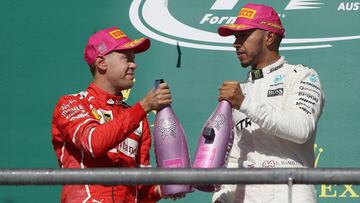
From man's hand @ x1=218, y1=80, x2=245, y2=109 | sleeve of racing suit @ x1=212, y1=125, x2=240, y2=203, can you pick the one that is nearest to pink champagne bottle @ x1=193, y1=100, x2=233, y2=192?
man's hand @ x1=218, y1=80, x2=245, y2=109

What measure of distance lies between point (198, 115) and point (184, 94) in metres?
0.11

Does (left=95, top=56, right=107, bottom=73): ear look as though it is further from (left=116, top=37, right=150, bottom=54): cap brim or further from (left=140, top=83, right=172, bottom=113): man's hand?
(left=140, top=83, right=172, bottom=113): man's hand

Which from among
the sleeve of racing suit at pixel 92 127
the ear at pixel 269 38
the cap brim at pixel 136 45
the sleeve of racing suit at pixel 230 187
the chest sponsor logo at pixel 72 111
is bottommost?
the sleeve of racing suit at pixel 230 187

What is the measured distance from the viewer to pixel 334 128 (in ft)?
15.5

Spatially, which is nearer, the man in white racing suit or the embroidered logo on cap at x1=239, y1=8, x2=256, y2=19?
the man in white racing suit

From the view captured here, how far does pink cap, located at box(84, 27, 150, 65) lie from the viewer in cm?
386

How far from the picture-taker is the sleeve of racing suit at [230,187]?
375 centimetres

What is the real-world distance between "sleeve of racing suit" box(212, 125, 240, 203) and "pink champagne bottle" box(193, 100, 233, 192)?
0.43ft

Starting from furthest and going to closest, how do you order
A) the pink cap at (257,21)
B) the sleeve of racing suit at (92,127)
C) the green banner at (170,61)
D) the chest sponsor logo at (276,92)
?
the green banner at (170,61), the pink cap at (257,21), the chest sponsor logo at (276,92), the sleeve of racing suit at (92,127)

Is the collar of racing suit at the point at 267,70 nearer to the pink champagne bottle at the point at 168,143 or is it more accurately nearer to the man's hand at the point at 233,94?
the man's hand at the point at 233,94

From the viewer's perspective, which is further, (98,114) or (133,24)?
(133,24)

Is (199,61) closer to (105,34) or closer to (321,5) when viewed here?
(321,5)

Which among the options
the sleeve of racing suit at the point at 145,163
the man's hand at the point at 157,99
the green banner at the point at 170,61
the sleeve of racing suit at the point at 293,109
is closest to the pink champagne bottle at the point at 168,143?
the man's hand at the point at 157,99

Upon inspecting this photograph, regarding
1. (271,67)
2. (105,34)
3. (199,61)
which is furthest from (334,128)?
(105,34)
